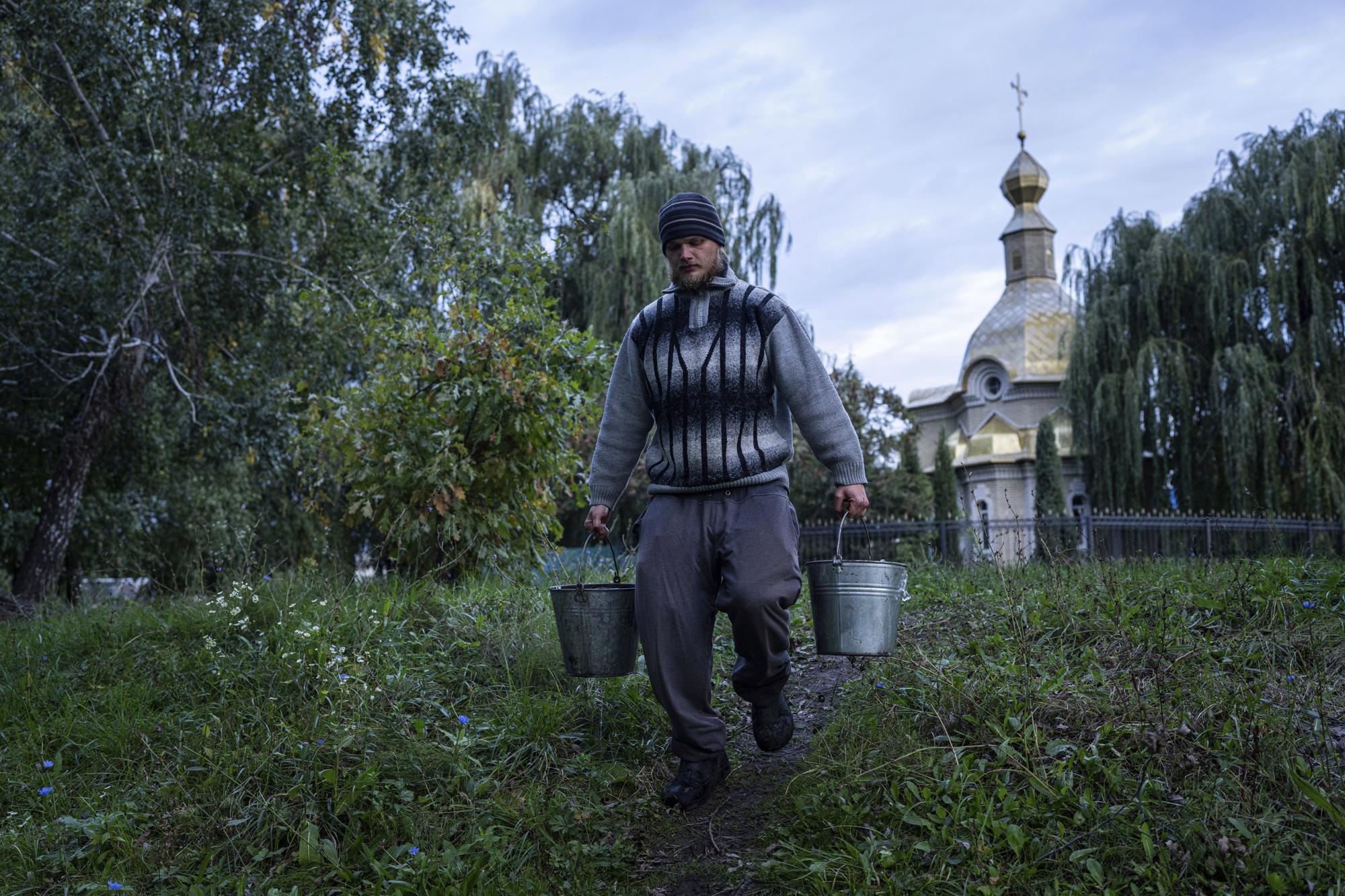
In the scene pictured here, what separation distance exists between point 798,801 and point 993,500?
90.0 ft

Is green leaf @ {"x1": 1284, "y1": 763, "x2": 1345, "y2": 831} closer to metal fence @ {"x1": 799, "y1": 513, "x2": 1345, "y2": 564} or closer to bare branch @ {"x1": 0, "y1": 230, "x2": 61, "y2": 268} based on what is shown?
metal fence @ {"x1": 799, "y1": 513, "x2": 1345, "y2": 564}

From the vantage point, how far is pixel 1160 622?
4.56 metres

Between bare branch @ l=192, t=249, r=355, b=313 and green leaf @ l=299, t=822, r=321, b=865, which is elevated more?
bare branch @ l=192, t=249, r=355, b=313

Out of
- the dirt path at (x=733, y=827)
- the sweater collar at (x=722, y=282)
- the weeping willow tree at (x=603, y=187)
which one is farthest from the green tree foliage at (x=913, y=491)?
the sweater collar at (x=722, y=282)

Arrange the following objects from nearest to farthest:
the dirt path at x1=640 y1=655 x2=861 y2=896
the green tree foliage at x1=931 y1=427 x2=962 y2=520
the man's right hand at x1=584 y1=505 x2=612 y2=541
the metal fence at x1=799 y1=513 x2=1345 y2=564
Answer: the dirt path at x1=640 y1=655 x2=861 y2=896
the man's right hand at x1=584 y1=505 x2=612 y2=541
the metal fence at x1=799 y1=513 x2=1345 y2=564
the green tree foliage at x1=931 y1=427 x2=962 y2=520

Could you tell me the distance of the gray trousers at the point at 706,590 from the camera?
11.1ft

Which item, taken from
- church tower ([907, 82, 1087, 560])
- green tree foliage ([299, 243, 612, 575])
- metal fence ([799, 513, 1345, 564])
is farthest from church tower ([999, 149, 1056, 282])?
green tree foliage ([299, 243, 612, 575])

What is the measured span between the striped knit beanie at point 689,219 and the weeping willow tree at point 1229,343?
1437cm

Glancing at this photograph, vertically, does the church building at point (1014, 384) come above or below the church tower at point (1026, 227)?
below

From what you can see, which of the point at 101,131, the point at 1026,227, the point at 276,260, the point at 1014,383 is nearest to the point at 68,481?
the point at 276,260

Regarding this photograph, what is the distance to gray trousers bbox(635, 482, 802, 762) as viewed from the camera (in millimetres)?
3395

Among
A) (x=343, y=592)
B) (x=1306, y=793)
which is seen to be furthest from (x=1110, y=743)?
(x=343, y=592)

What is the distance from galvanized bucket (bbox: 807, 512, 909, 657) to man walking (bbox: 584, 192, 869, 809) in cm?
18

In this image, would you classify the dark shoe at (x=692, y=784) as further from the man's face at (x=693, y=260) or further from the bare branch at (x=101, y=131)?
the bare branch at (x=101, y=131)
